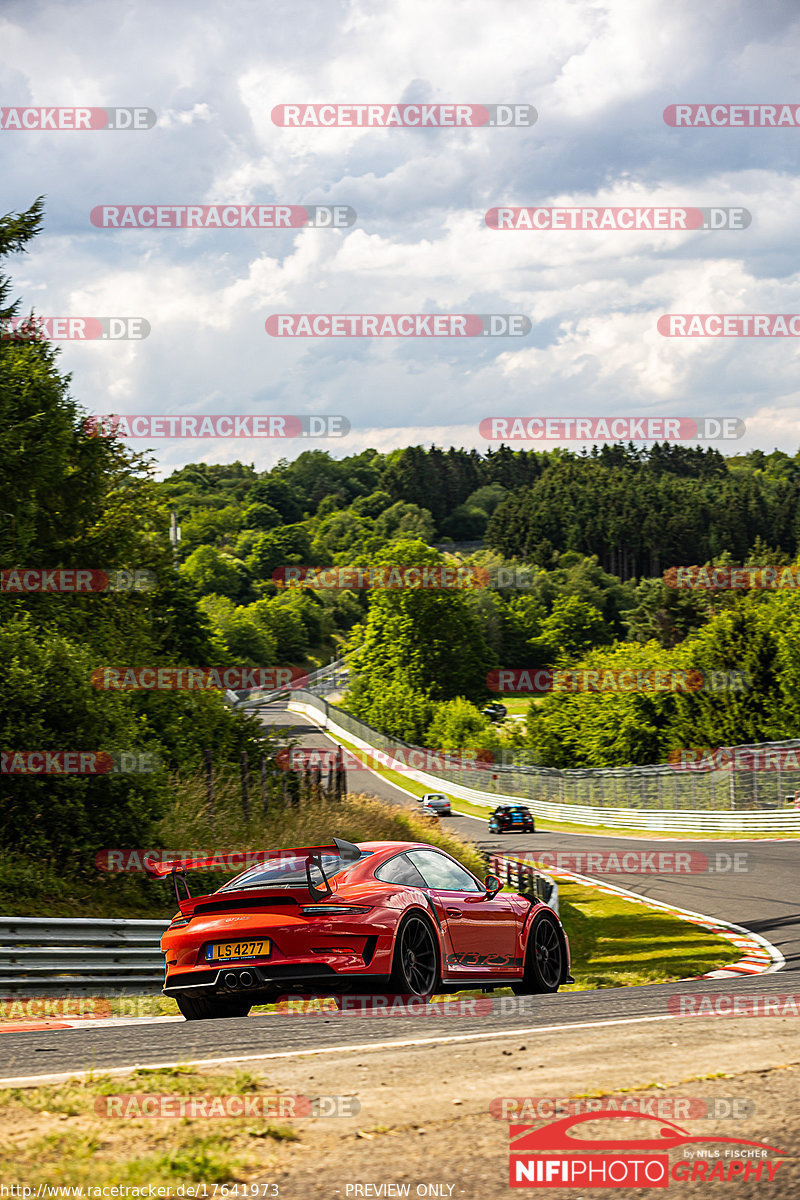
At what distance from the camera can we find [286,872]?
8453mm

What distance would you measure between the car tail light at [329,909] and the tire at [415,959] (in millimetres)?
363

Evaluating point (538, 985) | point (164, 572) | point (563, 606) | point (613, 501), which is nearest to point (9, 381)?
point (164, 572)

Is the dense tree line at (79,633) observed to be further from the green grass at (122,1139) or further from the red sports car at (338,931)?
the green grass at (122,1139)

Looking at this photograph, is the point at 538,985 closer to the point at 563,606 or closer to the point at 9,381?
the point at 9,381

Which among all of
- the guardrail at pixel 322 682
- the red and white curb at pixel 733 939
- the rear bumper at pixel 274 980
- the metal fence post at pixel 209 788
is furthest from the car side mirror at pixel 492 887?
the guardrail at pixel 322 682

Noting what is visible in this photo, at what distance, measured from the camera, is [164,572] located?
32.1 metres

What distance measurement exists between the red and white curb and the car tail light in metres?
5.67

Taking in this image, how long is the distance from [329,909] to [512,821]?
40391mm

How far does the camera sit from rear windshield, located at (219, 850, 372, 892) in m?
8.19

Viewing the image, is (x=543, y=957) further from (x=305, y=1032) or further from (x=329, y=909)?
(x=305, y=1032)

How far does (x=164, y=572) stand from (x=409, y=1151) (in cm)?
2922

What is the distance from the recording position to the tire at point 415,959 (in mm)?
7926

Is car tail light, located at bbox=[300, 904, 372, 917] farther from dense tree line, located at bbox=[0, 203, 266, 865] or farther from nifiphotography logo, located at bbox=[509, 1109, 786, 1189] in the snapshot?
dense tree line, located at bbox=[0, 203, 266, 865]

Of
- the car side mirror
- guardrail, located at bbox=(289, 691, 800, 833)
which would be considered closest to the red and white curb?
the car side mirror
